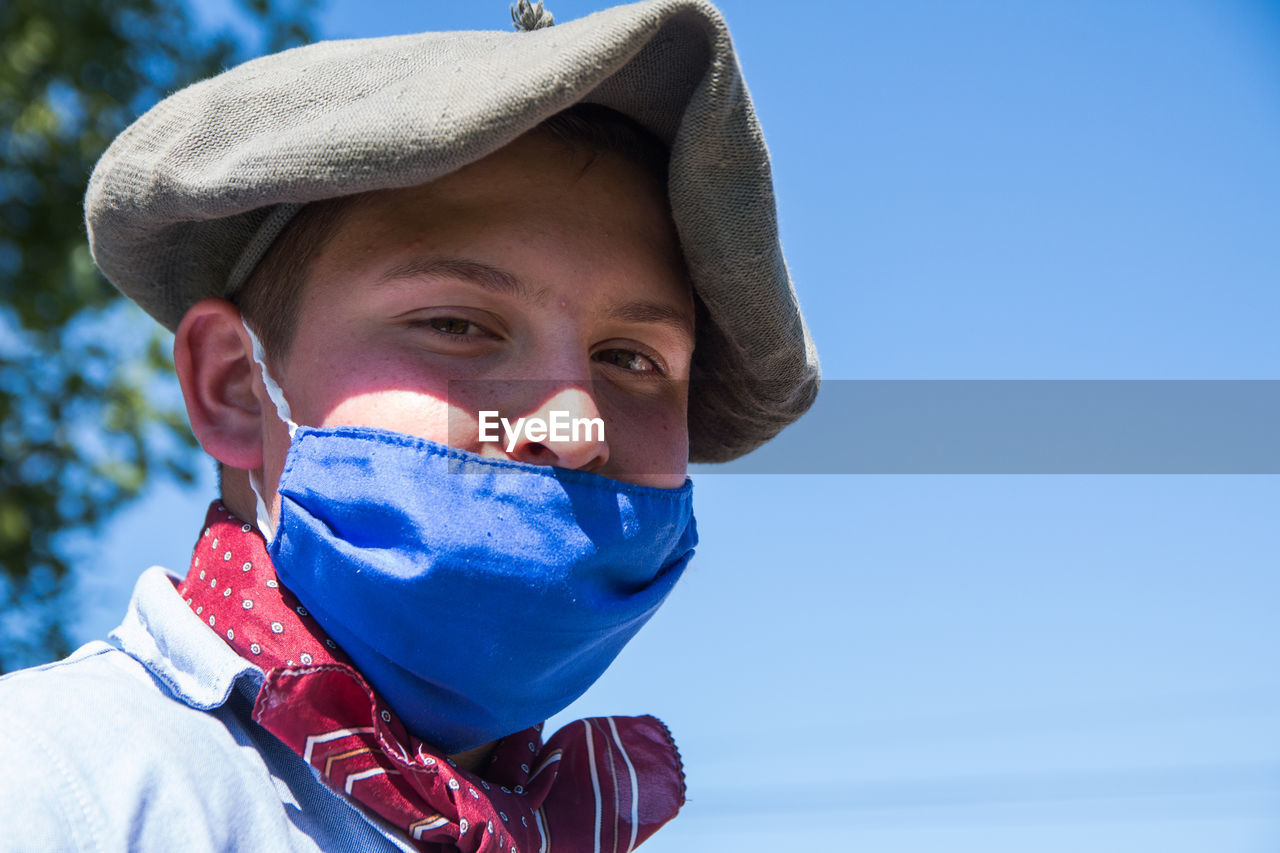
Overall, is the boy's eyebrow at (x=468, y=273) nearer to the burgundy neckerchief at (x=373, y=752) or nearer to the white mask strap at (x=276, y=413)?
the white mask strap at (x=276, y=413)

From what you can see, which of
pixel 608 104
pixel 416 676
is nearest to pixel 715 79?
pixel 608 104

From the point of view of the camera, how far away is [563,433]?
1.60 meters

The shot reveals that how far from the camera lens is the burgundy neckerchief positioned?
145 cm

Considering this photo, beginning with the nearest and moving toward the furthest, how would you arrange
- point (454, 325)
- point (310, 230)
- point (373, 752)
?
point (373, 752) < point (454, 325) < point (310, 230)

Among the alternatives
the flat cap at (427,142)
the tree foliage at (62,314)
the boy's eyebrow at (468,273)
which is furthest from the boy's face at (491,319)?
the tree foliage at (62,314)

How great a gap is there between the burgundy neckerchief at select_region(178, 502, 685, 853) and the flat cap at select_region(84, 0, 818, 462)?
1.51 feet

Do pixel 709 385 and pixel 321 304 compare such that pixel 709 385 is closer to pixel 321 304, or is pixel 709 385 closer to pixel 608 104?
pixel 608 104

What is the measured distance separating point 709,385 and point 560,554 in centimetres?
81

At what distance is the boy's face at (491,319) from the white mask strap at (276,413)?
0.05 feet

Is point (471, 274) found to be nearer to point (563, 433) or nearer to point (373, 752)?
point (563, 433)

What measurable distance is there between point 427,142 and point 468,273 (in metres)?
0.24

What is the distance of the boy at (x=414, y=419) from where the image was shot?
147 centimetres

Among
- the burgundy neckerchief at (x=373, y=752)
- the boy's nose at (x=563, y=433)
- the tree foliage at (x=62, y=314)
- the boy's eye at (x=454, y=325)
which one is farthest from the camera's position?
the tree foliage at (x=62, y=314)

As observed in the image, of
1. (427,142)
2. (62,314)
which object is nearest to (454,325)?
(427,142)
